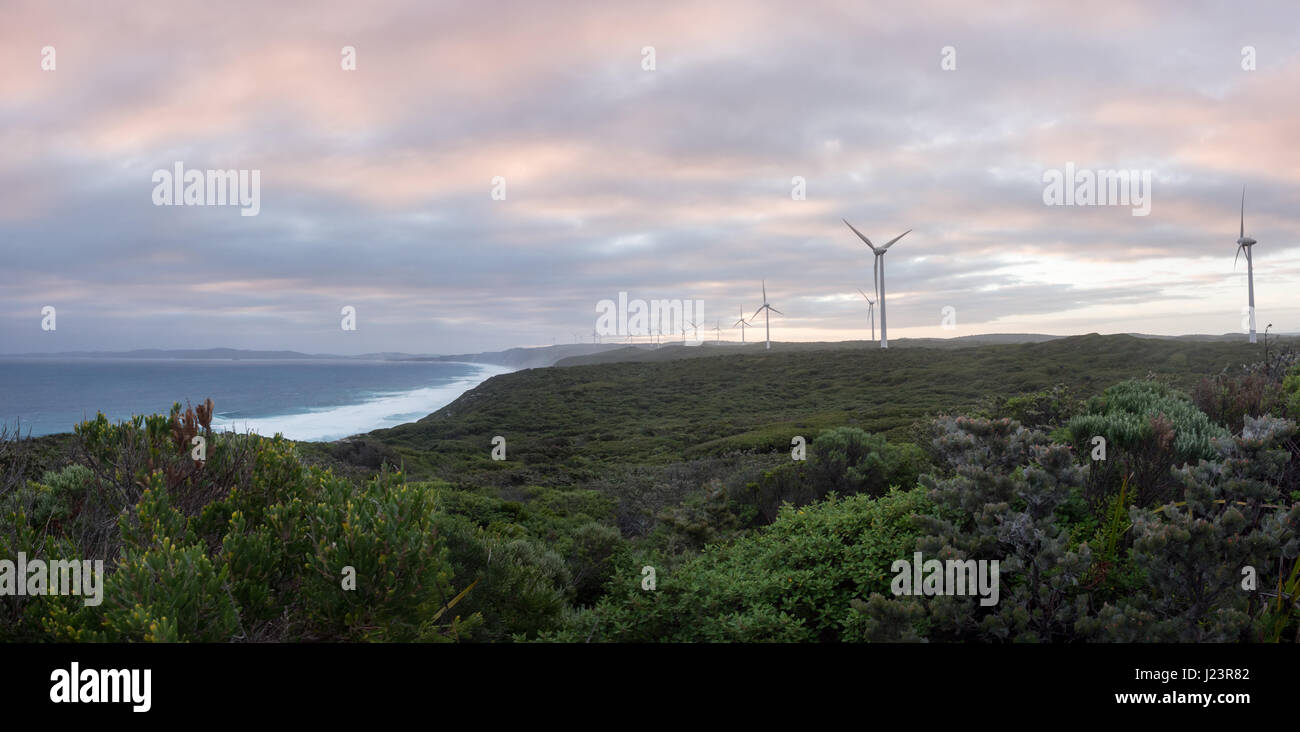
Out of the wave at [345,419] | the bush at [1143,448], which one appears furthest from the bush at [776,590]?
the wave at [345,419]

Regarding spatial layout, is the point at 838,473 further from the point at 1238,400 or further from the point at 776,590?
the point at 776,590

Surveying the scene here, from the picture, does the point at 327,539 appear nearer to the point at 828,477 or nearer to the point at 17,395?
the point at 828,477

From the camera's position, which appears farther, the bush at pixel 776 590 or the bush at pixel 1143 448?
the bush at pixel 1143 448

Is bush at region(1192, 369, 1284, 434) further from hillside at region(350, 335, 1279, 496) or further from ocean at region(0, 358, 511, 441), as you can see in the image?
ocean at region(0, 358, 511, 441)

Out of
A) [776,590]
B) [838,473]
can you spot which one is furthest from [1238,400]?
[776,590]

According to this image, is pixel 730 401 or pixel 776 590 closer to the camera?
pixel 776 590

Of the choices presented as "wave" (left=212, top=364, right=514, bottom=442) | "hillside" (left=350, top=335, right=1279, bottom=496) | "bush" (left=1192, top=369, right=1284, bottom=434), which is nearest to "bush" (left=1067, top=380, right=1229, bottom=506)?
"bush" (left=1192, top=369, right=1284, bottom=434)

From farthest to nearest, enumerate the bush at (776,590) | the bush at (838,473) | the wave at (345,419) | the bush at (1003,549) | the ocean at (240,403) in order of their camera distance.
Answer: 1. the ocean at (240,403)
2. the wave at (345,419)
3. the bush at (838,473)
4. the bush at (776,590)
5. the bush at (1003,549)

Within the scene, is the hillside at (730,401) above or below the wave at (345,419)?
above

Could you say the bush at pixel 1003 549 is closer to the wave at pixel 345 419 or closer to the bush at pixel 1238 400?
the bush at pixel 1238 400

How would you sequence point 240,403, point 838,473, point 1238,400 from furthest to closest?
1. point 240,403
2. point 838,473
3. point 1238,400
